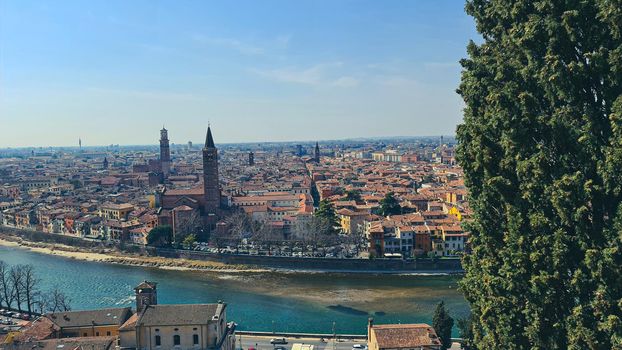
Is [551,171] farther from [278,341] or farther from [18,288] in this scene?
[18,288]

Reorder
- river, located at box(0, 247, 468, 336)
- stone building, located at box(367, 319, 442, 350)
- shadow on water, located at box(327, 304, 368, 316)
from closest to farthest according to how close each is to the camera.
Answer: stone building, located at box(367, 319, 442, 350)
river, located at box(0, 247, 468, 336)
shadow on water, located at box(327, 304, 368, 316)

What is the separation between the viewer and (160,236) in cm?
3581

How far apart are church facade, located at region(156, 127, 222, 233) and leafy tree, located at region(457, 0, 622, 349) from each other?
110 ft

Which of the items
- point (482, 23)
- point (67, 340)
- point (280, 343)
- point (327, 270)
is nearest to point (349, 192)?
point (327, 270)

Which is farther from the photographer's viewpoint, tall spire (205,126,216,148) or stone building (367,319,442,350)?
tall spire (205,126,216,148)

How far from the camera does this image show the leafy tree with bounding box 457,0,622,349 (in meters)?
4.03

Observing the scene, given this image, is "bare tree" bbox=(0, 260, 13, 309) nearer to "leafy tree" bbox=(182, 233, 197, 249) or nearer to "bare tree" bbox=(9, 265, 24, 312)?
"bare tree" bbox=(9, 265, 24, 312)

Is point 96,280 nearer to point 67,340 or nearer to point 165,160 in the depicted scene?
point 67,340

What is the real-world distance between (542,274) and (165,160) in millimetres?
77252

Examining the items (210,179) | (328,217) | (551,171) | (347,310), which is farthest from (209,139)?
(551,171)

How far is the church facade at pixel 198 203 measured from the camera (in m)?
36.8

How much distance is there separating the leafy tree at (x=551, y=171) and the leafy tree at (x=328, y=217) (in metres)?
29.1

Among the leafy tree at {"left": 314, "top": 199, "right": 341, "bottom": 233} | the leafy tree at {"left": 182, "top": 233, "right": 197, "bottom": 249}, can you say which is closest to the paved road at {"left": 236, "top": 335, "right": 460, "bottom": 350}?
the leafy tree at {"left": 314, "top": 199, "right": 341, "bottom": 233}

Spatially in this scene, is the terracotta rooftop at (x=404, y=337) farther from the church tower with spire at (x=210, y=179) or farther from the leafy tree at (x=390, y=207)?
the church tower with spire at (x=210, y=179)
